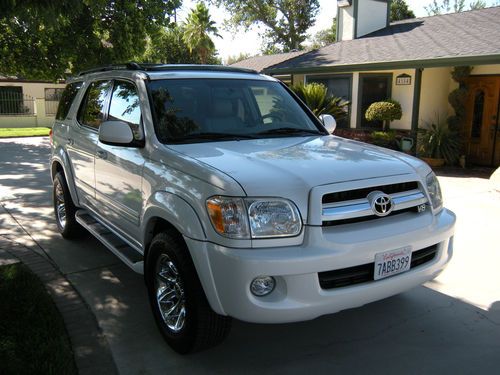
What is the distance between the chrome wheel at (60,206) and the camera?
5880 millimetres

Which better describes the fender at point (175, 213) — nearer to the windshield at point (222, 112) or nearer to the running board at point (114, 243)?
the running board at point (114, 243)

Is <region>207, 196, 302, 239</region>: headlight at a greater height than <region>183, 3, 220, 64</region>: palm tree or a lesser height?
lesser

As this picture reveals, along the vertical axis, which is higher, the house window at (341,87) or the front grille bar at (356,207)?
the house window at (341,87)

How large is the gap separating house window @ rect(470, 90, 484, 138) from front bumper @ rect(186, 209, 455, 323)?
1071cm

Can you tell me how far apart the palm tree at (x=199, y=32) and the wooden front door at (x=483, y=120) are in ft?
87.7

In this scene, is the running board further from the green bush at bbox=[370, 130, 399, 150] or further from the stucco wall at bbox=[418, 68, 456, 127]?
the stucco wall at bbox=[418, 68, 456, 127]

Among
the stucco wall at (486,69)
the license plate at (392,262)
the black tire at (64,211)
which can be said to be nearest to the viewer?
the license plate at (392,262)

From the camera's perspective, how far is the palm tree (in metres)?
35.9

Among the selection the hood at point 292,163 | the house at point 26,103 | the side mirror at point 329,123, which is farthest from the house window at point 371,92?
the house at point 26,103

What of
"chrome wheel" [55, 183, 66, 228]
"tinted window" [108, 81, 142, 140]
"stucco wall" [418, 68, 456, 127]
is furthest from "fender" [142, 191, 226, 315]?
"stucco wall" [418, 68, 456, 127]

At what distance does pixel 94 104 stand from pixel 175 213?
250 cm

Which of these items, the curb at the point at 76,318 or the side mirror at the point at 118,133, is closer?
the curb at the point at 76,318

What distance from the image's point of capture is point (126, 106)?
4211 mm

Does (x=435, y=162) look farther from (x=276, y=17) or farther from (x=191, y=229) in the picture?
(x=276, y=17)
